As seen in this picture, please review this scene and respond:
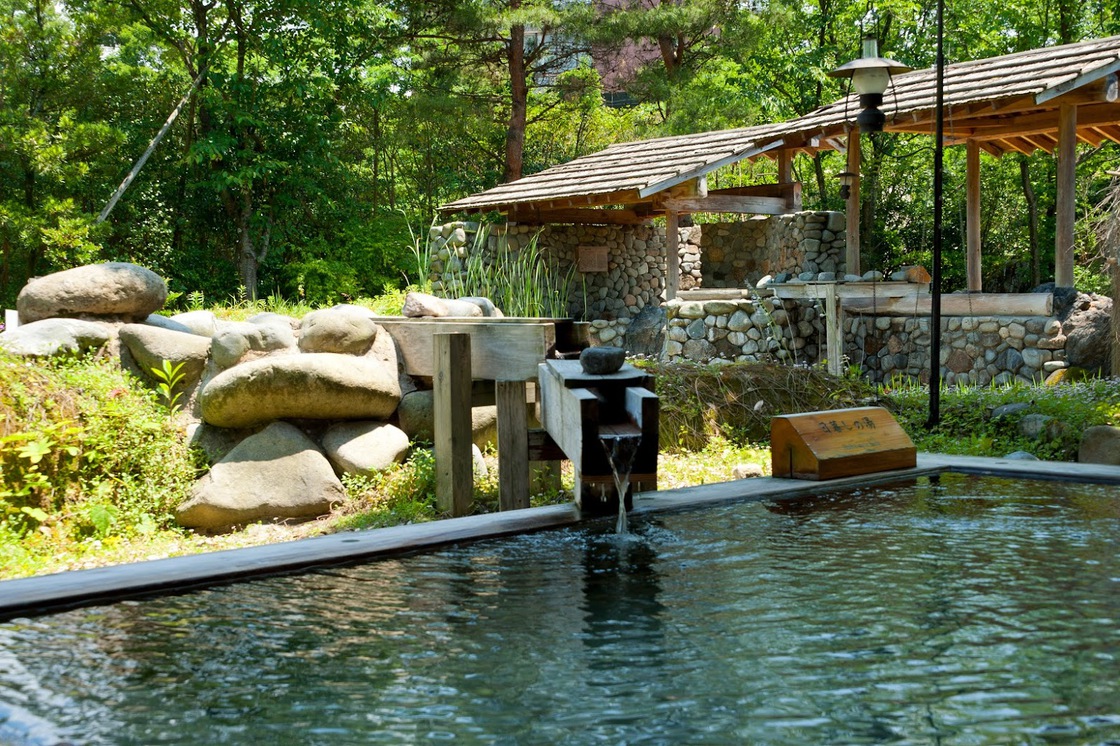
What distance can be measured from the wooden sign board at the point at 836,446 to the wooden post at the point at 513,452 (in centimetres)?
137

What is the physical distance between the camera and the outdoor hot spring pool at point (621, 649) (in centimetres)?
238

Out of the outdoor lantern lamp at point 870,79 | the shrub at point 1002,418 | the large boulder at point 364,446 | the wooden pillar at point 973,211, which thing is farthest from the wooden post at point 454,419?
the wooden pillar at point 973,211

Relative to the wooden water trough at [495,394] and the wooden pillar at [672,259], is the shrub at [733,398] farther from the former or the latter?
the wooden pillar at [672,259]

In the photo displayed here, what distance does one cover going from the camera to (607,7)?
20844 millimetres

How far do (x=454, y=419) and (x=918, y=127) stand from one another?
9.84 m

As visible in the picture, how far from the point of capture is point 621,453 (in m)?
4.31

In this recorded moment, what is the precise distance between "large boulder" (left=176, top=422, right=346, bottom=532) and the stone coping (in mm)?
2453

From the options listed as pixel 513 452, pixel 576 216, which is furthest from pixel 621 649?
pixel 576 216

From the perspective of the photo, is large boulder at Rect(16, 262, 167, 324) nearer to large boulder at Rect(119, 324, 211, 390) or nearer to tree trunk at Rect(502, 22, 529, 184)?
large boulder at Rect(119, 324, 211, 390)

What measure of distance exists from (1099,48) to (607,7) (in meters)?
10.5

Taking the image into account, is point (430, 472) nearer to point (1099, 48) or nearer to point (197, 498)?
point (197, 498)

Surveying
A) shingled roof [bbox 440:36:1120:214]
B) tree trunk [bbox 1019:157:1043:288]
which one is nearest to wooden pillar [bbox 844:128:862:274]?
shingled roof [bbox 440:36:1120:214]

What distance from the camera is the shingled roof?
1200 cm

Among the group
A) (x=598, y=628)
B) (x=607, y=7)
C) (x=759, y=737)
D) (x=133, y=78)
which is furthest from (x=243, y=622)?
(x=607, y=7)
